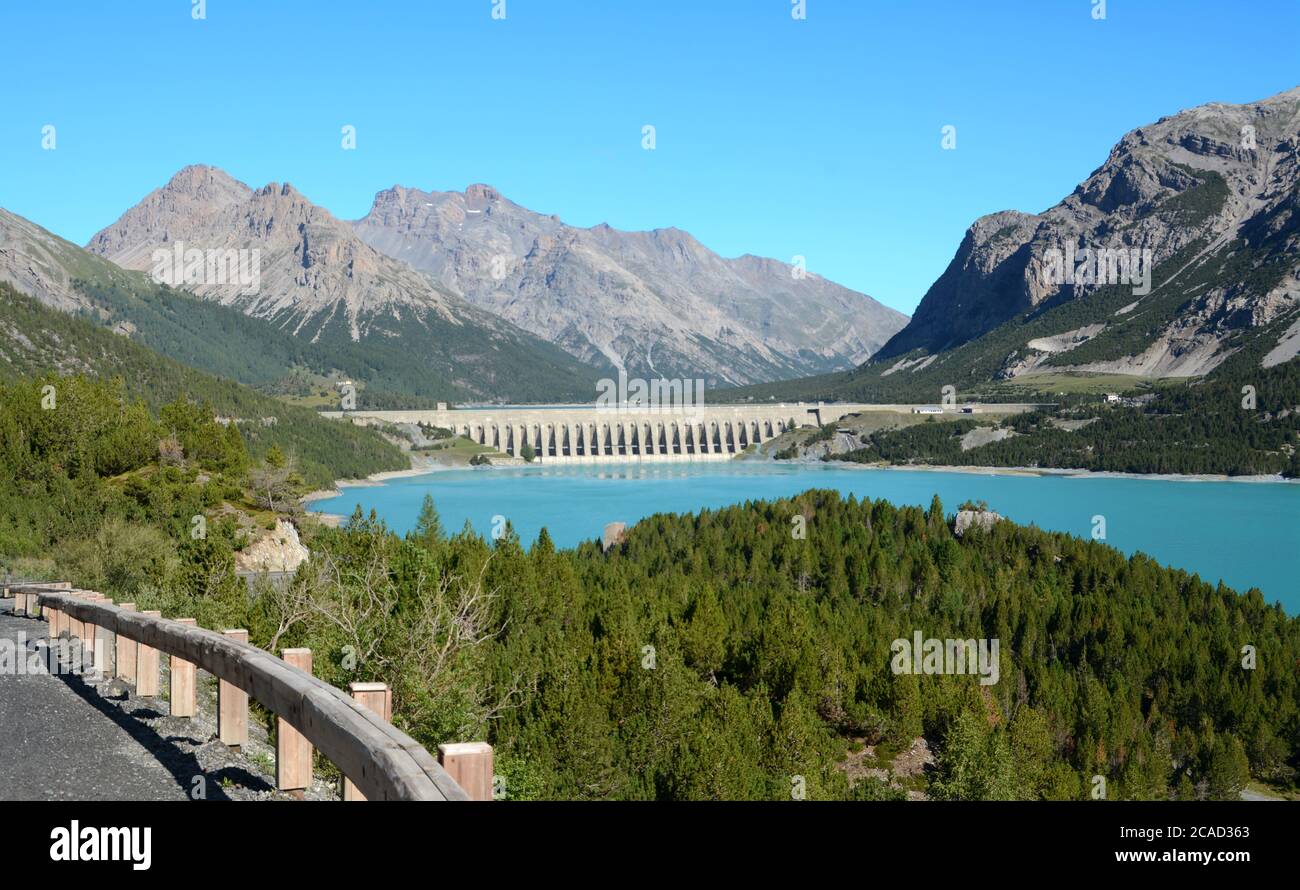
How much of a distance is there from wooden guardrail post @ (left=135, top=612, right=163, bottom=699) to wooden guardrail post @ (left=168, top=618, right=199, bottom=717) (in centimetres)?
131

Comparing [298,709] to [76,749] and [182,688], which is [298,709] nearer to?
[76,749]

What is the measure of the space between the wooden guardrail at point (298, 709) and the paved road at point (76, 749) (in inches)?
26.0

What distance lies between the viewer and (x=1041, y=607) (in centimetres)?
6862

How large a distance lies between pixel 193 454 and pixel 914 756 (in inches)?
1961

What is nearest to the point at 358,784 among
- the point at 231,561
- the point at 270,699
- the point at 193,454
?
the point at 270,699

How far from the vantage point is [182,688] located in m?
12.7

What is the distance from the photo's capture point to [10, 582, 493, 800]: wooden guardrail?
Result: 6.49 meters

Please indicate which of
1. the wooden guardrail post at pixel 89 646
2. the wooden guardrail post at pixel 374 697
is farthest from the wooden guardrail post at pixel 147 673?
the wooden guardrail post at pixel 374 697

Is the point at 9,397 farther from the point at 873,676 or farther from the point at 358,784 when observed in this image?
the point at 358,784

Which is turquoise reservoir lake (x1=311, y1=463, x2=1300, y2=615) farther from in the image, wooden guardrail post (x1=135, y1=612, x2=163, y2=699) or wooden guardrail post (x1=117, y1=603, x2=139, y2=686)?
wooden guardrail post (x1=135, y1=612, x2=163, y2=699)

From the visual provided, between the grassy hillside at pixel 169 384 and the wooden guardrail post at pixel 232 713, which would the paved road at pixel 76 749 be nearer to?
the wooden guardrail post at pixel 232 713

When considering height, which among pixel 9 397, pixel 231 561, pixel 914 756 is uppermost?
pixel 9 397

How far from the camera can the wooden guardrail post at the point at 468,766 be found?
6.47m

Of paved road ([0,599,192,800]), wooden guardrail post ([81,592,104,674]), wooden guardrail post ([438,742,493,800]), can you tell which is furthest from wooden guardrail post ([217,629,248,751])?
wooden guardrail post ([438,742,493,800])
